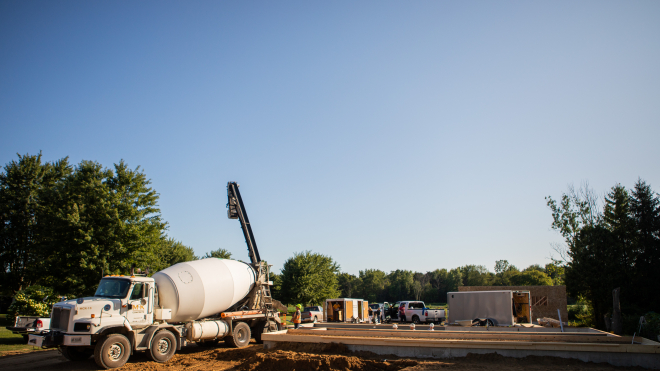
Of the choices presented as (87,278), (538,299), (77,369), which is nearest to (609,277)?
(538,299)

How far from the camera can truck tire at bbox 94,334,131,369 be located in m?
12.8

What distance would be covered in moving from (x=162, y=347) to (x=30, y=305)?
12.8 metres

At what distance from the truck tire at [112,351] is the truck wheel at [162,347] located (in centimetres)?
101

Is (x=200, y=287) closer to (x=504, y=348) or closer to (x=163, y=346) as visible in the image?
(x=163, y=346)

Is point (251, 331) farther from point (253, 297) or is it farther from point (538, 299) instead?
point (538, 299)

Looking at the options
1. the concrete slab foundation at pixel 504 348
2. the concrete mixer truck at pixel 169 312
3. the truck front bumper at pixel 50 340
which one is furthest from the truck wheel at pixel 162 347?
the concrete slab foundation at pixel 504 348

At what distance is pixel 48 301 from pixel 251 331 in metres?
13.4

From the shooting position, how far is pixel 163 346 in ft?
48.8

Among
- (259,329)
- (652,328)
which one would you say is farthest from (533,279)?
(259,329)

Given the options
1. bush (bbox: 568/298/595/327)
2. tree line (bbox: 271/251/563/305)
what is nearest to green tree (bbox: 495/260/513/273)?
tree line (bbox: 271/251/563/305)

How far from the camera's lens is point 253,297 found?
19.6 m

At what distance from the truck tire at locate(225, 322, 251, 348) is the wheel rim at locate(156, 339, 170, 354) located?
3.44 metres

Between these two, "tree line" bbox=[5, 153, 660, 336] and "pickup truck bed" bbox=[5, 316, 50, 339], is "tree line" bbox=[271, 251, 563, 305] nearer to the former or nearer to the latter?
"tree line" bbox=[5, 153, 660, 336]

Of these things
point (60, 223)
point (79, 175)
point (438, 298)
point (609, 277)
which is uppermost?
point (79, 175)
